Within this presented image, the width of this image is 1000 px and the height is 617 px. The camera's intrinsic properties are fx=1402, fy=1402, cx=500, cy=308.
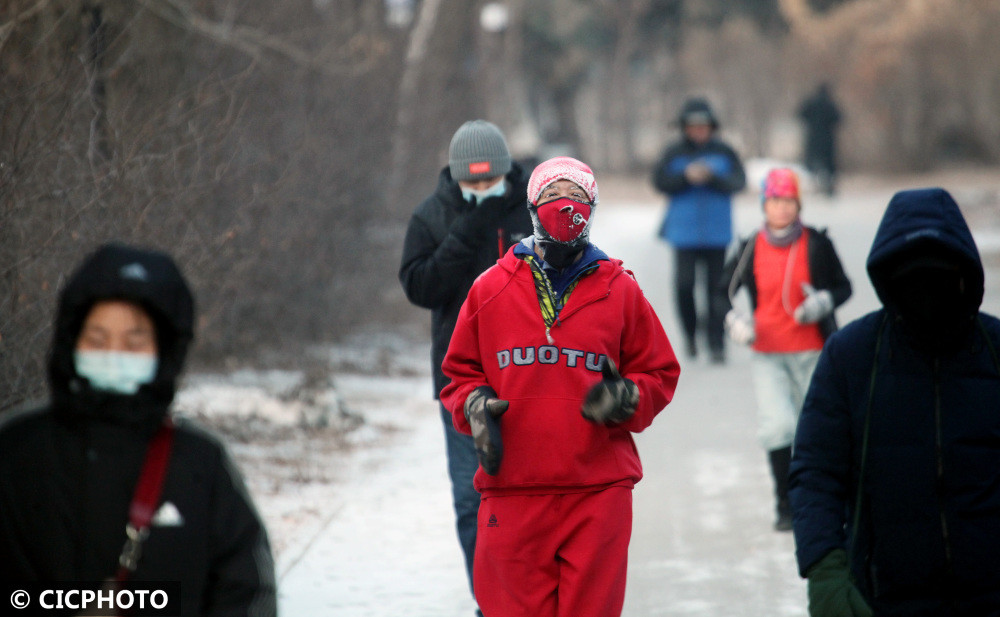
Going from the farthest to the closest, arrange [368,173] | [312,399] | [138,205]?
1. [368,173]
2. [312,399]
3. [138,205]

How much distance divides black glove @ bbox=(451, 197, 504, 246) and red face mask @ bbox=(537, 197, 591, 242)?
108cm

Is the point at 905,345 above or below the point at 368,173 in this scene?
below

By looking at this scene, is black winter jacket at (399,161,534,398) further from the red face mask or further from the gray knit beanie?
the red face mask

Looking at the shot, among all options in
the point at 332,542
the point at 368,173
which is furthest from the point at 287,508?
the point at 368,173

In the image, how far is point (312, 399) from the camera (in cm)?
951

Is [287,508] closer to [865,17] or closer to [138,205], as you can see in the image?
[138,205]

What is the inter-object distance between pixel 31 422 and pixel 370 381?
8.49 m

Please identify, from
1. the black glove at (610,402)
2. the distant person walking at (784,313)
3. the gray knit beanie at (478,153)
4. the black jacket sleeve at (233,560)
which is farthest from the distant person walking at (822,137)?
the black jacket sleeve at (233,560)

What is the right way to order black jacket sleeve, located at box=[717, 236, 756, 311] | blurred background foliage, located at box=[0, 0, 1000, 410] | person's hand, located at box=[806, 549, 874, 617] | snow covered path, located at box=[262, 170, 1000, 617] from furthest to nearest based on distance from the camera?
1. black jacket sleeve, located at box=[717, 236, 756, 311]
2. blurred background foliage, located at box=[0, 0, 1000, 410]
3. snow covered path, located at box=[262, 170, 1000, 617]
4. person's hand, located at box=[806, 549, 874, 617]

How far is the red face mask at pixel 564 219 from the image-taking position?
4047mm

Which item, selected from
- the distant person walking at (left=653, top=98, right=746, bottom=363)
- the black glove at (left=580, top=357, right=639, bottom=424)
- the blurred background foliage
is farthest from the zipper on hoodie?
the distant person walking at (left=653, top=98, right=746, bottom=363)

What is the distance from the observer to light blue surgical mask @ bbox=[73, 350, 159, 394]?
2.75 m

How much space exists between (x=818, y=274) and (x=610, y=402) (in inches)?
123

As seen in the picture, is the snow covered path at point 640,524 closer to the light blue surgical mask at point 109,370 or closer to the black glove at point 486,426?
the black glove at point 486,426
